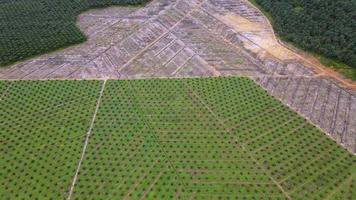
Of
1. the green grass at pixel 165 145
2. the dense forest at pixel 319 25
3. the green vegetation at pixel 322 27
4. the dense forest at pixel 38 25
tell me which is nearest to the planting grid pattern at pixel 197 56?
the dense forest at pixel 38 25

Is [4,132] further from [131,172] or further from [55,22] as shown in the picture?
Result: [55,22]

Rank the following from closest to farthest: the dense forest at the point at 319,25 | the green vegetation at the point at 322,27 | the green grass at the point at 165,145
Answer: the green grass at the point at 165,145, the green vegetation at the point at 322,27, the dense forest at the point at 319,25

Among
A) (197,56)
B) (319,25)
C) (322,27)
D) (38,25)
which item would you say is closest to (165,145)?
(197,56)

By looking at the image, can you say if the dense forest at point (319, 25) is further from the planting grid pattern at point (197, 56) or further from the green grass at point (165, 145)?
the green grass at point (165, 145)

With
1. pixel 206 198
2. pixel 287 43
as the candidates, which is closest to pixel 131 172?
pixel 206 198

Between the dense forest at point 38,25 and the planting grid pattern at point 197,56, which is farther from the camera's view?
the dense forest at point 38,25

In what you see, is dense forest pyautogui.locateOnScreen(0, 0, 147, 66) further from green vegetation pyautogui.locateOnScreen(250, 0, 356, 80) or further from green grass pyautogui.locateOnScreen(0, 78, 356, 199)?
green vegetation pyautogui.locateOnScreen(250, 0, 356, 80)

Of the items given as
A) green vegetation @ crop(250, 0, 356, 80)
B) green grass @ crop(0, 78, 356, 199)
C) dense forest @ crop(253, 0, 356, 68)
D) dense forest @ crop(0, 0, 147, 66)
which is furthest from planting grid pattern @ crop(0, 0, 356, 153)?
dense forest @ crop(253, 0, 356, 68)
